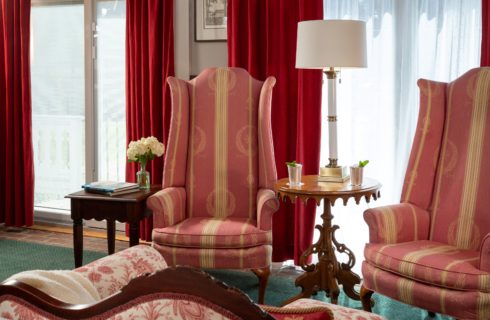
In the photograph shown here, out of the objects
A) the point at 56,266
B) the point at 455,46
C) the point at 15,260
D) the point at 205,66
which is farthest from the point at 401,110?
the point at 15,260

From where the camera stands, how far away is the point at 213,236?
337 cm

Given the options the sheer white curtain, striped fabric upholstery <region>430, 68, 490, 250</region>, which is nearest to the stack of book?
the sheer white curtain

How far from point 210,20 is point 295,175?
1.71m

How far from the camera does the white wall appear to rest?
466 centimetres

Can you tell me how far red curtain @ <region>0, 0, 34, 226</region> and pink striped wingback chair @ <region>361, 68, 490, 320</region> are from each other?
10.9 ft

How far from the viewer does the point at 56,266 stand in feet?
14.4

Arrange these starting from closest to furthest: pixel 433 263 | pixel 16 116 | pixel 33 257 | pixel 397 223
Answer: pixel 433 263 < pixel 397 223 < pixel 33 257 < pixel 16 116

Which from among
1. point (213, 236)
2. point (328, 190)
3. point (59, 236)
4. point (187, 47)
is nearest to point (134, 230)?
point (213, 236)

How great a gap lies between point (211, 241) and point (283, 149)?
1.15m

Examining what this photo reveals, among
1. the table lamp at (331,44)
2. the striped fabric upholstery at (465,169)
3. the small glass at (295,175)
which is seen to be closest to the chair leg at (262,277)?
the small glass at (295,175)

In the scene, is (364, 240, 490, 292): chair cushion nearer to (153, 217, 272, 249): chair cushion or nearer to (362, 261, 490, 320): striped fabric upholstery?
(362, 261, 490, 320): striped fabric upholstery

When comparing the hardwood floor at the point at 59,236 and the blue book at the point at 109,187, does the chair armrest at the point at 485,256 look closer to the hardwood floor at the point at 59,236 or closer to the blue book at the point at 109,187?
the blue book at the point at 109,187

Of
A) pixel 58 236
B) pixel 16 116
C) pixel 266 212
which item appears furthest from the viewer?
pixel 16 116

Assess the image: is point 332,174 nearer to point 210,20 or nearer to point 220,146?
point 220,146
